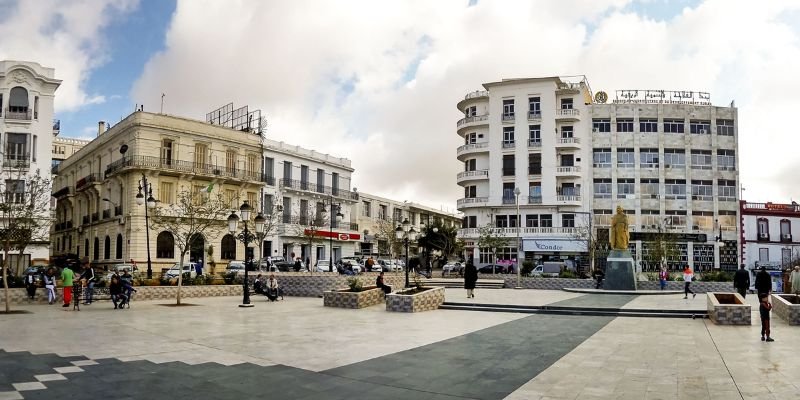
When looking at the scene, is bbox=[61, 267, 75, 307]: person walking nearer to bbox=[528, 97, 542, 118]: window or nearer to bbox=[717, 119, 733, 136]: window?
bbox=[528, 97, 542, 118]: window

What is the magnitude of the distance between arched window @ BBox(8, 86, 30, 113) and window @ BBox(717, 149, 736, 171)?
5413cm

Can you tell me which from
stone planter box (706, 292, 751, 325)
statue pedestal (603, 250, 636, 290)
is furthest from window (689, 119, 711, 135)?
stone planter box (706, 292, 751, 325)

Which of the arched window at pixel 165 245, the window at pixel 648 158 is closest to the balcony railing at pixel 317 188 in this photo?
the arched window at pixel 165 245

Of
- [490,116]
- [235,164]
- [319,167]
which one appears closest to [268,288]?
[235,164]

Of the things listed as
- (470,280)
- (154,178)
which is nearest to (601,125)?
(470,280)

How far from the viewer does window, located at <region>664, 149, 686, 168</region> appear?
53.2 m

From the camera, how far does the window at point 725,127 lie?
53844 millimetres

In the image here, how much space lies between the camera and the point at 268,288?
78.6ft

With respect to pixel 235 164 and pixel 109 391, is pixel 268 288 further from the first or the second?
pixel 235 164

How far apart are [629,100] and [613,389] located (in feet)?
168

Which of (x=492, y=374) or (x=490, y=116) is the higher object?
(x=490, y=116)

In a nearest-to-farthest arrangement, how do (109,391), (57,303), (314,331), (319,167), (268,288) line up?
1. (109,391)
2. (314,331)
3. (57,303)
4. (268,288)
5. (319,167)

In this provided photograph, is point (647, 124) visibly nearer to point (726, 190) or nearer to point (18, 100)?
point (726, 190)

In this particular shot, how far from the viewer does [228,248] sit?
144 feet
